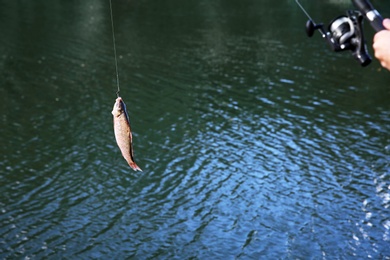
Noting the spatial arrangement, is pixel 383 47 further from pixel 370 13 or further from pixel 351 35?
pixel 351 35

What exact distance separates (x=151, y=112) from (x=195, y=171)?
4.52 m

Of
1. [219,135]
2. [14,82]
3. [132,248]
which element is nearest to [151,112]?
[219,135]

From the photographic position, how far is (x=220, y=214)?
12.7 metres

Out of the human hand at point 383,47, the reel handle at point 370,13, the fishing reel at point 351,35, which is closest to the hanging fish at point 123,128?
the fishing reel at point 351,35

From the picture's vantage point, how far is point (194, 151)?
15.9 meters

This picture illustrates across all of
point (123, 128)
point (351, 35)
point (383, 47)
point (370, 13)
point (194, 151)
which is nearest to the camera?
point (383, 47)

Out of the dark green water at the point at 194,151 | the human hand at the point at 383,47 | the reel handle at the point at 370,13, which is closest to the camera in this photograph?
the human hand at the point at 383,47

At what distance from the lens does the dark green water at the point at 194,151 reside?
11.8 m

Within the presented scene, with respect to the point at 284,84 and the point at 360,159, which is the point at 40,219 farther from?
the point at 284,84

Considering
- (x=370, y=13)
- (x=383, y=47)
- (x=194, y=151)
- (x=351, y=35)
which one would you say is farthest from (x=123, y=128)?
(x=194, y=151)

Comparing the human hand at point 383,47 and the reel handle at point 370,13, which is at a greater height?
the human hand at point 383,47

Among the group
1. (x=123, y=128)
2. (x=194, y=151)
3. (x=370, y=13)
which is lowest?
(x=194, y=151)

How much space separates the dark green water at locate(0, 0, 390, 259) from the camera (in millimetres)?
11828

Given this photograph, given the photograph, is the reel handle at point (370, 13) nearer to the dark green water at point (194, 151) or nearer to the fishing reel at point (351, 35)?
the fishing reel at point (351, 35)
